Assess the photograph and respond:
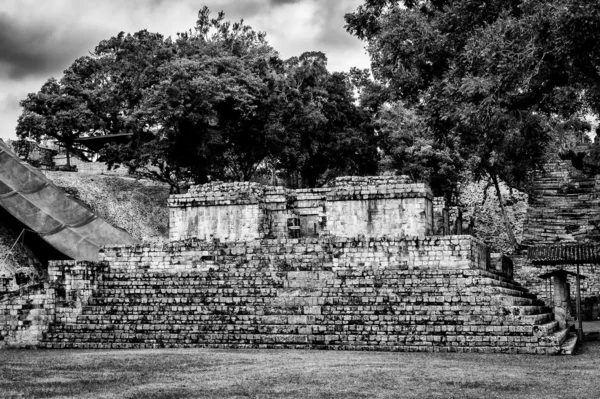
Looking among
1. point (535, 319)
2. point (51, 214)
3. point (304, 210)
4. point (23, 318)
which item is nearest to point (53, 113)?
point (51, 214)

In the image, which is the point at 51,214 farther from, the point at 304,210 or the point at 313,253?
the point at 313,253

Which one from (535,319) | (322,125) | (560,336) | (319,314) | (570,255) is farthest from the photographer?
(322,125)

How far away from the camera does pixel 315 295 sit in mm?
17031

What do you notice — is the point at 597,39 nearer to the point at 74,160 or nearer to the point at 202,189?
the point at 202,189

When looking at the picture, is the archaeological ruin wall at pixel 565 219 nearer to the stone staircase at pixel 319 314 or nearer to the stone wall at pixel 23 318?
the stone staircase at pixel 319 314

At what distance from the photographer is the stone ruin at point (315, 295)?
1536 centimetres

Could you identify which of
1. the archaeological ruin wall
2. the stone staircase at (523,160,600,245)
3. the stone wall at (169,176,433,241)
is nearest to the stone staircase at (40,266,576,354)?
the stone wall at (169,176,433,241)

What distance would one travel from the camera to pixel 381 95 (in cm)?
2172

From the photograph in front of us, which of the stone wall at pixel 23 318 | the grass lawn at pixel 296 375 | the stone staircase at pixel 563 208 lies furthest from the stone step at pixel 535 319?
the stone staircase at pixel 563 208

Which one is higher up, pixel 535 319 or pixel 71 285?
pixel 71 285

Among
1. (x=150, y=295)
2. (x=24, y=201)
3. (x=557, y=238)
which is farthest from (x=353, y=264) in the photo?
(x=557, y=238)

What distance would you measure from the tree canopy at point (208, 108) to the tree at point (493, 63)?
38.6ft

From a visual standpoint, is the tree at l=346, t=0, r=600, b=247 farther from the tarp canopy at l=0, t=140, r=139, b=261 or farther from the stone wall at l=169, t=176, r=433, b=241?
the tarp canopy at l=0, t=140, r=139, b=261

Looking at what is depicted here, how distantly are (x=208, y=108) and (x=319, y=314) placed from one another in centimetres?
1688
